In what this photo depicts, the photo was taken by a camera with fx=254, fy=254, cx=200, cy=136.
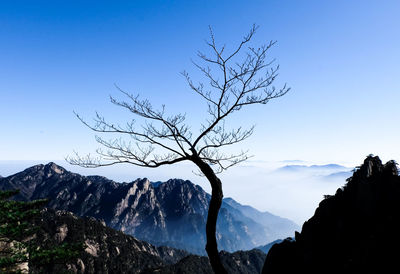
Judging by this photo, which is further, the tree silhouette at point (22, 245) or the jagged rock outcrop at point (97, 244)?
the jagged rock outcrop at point (97, 244)

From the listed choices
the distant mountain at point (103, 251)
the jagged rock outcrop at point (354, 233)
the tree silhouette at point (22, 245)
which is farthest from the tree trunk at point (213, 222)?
the distant mountain at point (103, 251)

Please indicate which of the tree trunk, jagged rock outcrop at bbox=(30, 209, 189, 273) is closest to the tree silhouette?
the tree trunk

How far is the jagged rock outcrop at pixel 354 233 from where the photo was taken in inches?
568

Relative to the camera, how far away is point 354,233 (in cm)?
2409

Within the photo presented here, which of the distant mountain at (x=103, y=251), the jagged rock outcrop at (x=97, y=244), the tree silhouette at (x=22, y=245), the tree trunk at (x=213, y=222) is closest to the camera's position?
the tree trunk at (x=213, y=222)

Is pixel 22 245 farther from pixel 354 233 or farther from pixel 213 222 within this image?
pixel 354 233

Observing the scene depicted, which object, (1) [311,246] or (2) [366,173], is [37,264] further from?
(2) [366,173]

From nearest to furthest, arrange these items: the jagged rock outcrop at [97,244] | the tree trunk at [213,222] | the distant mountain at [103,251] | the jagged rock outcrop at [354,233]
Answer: the tree trunk at [213,222] < the jagged rock outcrop at [354,233] < the distant mountain at [103,251] < the jagged rock outcrop at [97,244]

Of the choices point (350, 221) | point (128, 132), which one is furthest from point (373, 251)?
point (128, 132)

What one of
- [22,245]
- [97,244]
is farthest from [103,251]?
[22,245]

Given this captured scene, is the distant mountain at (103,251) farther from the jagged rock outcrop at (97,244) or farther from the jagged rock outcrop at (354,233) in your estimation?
the jagged rock outcrop at (354,233)

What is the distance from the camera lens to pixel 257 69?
886 centimetres

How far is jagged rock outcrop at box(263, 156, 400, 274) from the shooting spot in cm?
1442

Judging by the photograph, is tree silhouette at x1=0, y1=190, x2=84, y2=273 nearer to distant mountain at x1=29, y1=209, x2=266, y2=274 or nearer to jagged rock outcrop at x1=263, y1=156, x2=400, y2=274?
jagged rock outcrop at x1=263, y1=156, x2=400, y2=274
